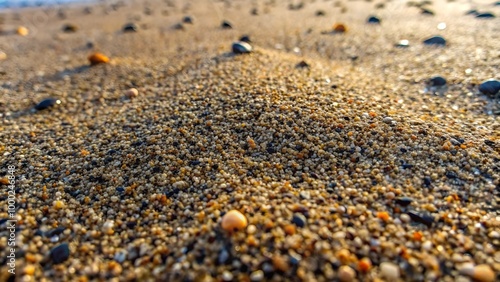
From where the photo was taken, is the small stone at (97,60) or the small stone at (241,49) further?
the small stone at (97,60)

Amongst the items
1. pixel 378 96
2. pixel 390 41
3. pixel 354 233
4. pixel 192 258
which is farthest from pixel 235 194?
pixel 390 41

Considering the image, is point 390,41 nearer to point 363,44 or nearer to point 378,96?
point 363,44

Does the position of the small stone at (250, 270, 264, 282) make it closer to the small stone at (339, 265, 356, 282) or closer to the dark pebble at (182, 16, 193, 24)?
the small stone at (339, 265, 356, 282)

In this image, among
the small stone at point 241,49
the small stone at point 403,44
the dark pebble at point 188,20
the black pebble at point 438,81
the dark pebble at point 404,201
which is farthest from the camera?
the dark pebble at point 188,20

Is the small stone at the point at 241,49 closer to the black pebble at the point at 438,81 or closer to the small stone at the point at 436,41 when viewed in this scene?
the black pebble at the point at 438,81

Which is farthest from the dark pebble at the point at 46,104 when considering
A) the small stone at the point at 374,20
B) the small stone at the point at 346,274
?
the small stone at the point at 374,20

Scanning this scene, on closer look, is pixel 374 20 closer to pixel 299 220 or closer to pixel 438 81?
pixel 438 81
